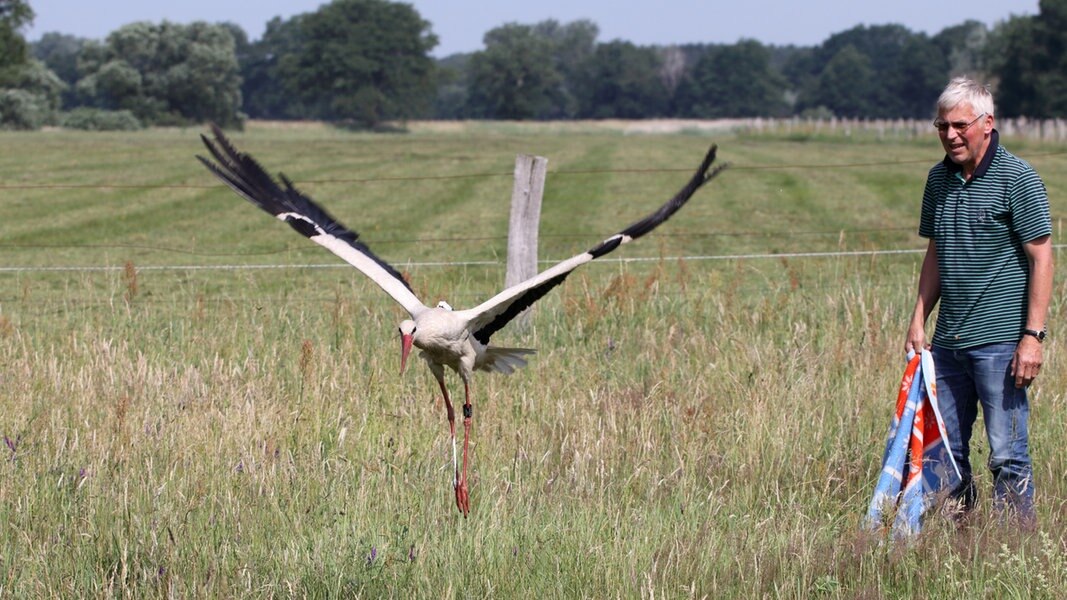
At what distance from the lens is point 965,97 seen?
15.6 ft

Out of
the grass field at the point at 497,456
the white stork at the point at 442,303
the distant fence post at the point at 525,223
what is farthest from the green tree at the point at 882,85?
the white stork at the point at 442,303

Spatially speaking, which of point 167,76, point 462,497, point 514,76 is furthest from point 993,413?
point 514,76

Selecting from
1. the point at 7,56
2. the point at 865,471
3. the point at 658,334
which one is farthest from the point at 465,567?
the point at 7,56

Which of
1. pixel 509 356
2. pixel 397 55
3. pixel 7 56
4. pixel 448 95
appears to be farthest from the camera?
pixel 448 95

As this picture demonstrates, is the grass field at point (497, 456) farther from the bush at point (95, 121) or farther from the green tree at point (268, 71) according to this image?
the green tree at point (268, 71)

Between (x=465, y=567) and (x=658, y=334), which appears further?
(x=658, y=334)

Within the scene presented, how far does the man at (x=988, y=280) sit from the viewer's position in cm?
478

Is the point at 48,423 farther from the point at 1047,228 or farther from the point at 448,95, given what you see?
the point at 448,95

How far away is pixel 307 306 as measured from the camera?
33.6 feet

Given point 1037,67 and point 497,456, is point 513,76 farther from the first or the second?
point 497,456

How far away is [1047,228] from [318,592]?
2918mm

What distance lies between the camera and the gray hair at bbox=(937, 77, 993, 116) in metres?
4.77

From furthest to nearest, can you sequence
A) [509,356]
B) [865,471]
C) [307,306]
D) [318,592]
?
1. [307,306]
2. [509,356]
3. [865,471]
4. [318,592]

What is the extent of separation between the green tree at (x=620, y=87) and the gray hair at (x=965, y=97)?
Answer: 14301 centimetres
